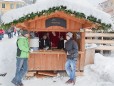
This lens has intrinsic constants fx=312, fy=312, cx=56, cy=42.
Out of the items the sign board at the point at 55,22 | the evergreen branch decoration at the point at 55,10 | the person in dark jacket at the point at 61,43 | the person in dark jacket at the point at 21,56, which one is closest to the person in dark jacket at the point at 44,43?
the person in dark jacket at the point at 61,43

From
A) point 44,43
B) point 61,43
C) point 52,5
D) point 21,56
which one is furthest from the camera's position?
point 61,43

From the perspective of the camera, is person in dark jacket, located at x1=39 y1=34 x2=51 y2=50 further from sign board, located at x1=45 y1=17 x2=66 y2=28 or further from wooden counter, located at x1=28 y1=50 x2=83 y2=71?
sign board, located at x1=45 y1=17 x2=66 y2=28

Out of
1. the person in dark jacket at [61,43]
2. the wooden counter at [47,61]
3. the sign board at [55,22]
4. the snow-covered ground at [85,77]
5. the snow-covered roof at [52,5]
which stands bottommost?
the snow-covered ground at [85,77]

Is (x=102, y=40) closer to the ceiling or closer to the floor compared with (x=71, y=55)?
closer to the ceiling

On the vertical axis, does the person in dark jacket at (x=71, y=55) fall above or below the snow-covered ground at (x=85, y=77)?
above

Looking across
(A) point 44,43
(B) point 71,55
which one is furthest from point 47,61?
(B) point 71,55

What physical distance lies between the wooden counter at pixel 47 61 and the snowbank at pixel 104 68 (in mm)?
1790

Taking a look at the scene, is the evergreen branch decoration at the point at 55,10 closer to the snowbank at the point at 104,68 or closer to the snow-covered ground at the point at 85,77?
the snow-covered ground at the point at 85,77

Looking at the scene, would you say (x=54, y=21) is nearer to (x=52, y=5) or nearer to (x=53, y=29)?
(x=53, y=29)

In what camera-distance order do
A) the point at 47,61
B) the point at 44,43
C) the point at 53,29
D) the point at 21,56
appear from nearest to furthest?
1. the point at 21,56
2. the point at 53,29
3. the point at 47,61
4. the point at 44,43

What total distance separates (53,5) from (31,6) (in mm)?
803

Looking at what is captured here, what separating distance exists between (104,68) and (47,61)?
3.01m

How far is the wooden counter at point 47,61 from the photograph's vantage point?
39.4ft

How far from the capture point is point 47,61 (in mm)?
12070
